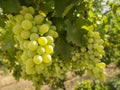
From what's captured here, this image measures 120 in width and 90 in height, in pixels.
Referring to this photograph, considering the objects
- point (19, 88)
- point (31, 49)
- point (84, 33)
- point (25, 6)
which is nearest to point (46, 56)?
point (31, 49)

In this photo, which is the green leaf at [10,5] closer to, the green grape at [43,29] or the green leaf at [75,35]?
the green grape at [43,29]

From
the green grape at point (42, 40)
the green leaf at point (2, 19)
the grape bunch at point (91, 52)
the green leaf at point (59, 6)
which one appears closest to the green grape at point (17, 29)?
the green grape at point (42, 40)

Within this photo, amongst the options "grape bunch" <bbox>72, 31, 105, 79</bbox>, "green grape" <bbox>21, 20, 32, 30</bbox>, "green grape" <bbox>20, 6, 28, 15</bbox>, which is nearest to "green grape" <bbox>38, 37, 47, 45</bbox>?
"green grape" <bbox>21, 20, 32, 30</bbox>

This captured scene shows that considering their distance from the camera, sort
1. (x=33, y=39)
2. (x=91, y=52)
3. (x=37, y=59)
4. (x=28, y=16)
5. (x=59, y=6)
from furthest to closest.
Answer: (x=91, y=52) < (x=59, y=6) < (x=28, y=16) < (x=33, y=39) < (x=37, y=59)

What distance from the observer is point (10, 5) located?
4.61 ft

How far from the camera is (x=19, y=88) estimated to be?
10.6m

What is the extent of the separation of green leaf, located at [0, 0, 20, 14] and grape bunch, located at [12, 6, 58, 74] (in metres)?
0.02

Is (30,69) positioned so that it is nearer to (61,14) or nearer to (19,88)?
(61,14)

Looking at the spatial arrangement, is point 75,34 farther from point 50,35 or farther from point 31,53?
point 31,53

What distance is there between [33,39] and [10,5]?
259mm

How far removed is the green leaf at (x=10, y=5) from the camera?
1374 millimetres

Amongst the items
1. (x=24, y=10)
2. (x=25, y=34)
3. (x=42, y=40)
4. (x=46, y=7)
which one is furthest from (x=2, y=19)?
(x=42, y=40)

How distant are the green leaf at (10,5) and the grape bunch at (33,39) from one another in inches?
1.0

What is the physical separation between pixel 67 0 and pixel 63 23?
186 mm
